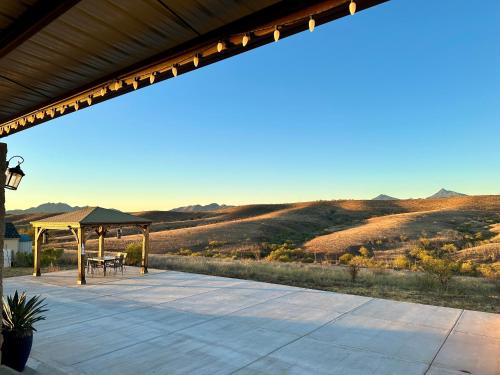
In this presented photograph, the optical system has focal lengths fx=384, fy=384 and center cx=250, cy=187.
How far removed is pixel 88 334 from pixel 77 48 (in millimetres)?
6150

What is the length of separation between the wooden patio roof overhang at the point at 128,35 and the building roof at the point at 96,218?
35.4 feet

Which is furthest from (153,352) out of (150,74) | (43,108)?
(150,74)

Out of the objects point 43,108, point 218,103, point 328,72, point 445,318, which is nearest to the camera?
point 43,108

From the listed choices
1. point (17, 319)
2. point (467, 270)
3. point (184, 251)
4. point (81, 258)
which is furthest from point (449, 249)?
point (17, 319)

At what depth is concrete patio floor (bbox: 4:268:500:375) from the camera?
6.08m

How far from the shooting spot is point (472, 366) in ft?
20.3

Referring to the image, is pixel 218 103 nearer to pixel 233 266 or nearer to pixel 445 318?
pixel 233 266

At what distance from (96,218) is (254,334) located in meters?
9.55

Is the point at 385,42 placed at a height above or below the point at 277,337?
above

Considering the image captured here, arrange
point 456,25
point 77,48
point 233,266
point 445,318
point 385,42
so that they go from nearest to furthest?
point 77,48 → point 445,318 → point 233,266 → point 456,25 → point 385,42

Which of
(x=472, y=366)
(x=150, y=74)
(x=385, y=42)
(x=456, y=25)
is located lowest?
(x=472, y=366)

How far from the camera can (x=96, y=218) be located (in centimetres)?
1490

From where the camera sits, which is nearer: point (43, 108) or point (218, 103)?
point (43, 108)

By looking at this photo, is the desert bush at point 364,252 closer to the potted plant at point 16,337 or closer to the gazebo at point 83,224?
the gazebo at point 83,224
